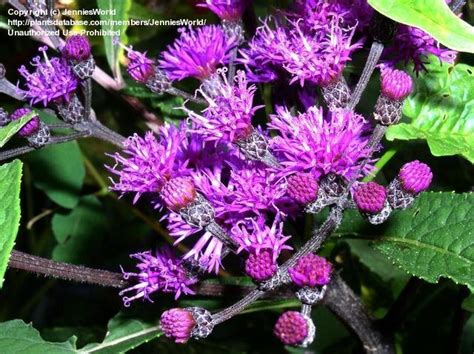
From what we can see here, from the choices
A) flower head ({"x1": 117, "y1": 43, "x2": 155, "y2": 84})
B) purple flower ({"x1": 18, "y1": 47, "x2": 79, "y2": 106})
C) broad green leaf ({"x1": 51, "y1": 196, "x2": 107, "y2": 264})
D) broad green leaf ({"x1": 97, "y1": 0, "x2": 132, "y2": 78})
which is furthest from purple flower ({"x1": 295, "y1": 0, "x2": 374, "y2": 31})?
broad green leaf ({"x1": 51, "y1": 196, "x2": 107, "y2": 264})

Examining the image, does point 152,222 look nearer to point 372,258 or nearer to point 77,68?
point 372,258

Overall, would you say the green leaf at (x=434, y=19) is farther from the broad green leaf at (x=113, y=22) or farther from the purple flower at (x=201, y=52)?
the broad green leaf at (x=113, y=22)

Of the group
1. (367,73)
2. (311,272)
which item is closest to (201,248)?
(311,272)

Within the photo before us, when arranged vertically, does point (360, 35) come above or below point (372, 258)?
above

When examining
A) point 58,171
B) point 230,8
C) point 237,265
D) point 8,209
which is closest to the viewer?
point 8,209

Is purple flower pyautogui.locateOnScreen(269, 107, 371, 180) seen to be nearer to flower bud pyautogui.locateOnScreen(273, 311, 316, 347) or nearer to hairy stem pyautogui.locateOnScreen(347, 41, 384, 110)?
hairy stem pyautogui.locateOnScreen(347, 41, 384, 110)

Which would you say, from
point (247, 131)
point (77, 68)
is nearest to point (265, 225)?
point (247, 131)

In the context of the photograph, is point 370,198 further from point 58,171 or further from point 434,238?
point 58,171

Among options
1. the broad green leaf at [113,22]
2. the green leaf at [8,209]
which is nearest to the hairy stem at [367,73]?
the green leaf at [8,209]
